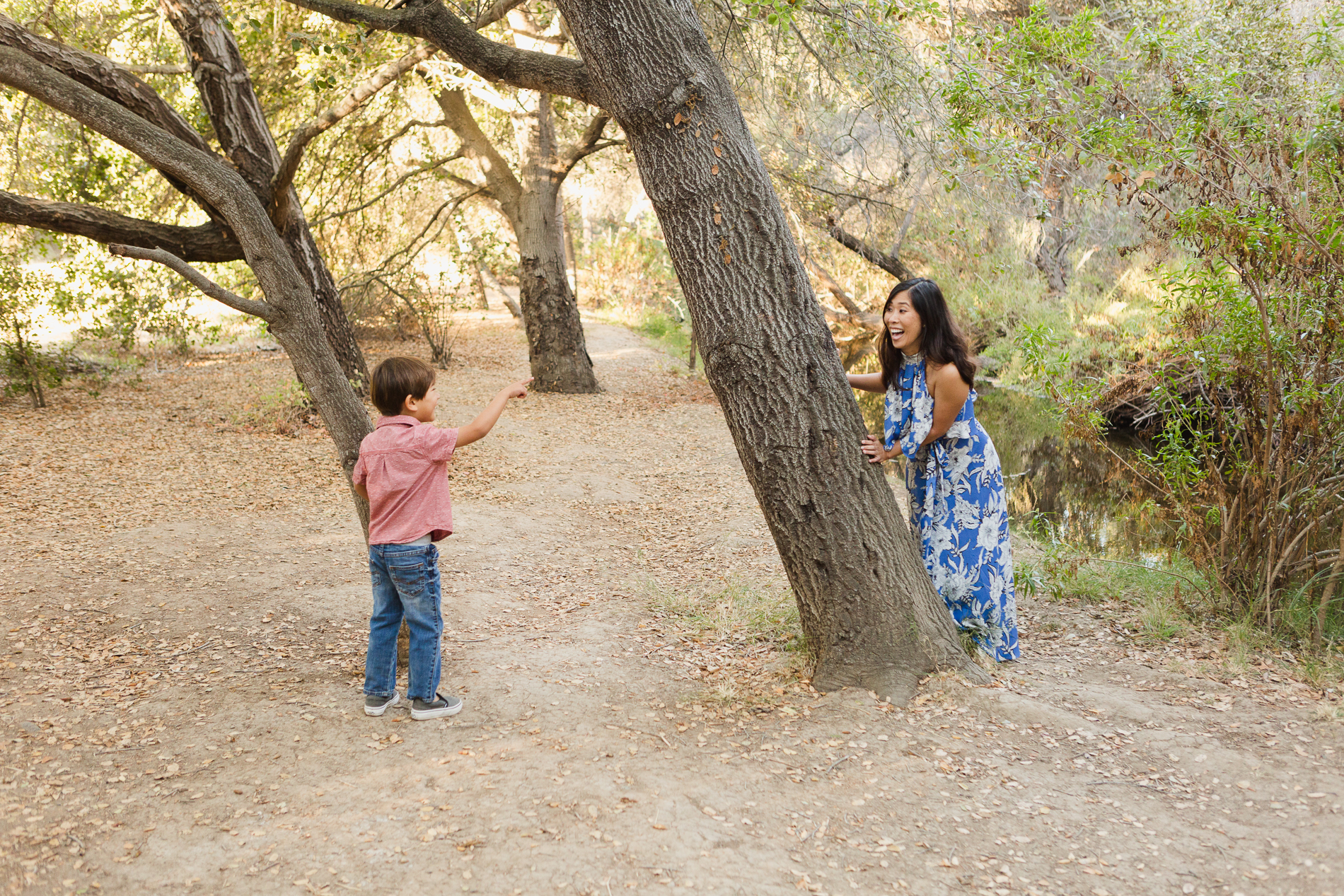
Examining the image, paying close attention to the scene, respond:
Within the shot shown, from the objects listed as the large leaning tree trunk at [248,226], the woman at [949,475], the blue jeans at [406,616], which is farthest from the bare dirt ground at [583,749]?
the large leaning tree trunk at [248,226]

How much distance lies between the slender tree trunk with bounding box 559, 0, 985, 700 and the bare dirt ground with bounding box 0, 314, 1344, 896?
1.14 ft

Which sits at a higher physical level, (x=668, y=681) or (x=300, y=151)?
(x=300, y=151)

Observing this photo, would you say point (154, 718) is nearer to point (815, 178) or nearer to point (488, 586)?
point (488, 586)

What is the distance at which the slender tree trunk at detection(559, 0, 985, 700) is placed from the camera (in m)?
3.22

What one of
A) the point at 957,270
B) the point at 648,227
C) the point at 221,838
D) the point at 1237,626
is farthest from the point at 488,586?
the point at 648,227

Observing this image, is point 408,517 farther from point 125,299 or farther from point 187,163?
point 125,299

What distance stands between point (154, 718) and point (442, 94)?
8.99m

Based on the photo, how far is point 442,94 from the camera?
35.2 ft

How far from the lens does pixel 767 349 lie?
3.31 m

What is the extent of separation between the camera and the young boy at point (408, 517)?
327 centimetres

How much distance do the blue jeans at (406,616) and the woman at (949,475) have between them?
183 cm

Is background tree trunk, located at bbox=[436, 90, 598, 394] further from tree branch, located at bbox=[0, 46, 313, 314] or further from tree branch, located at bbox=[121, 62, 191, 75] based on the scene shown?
tree branch, located at bbox=[0, 46, 313, 314]

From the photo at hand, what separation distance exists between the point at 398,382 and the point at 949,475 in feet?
7.24

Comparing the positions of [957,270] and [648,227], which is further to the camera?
[648,227]
